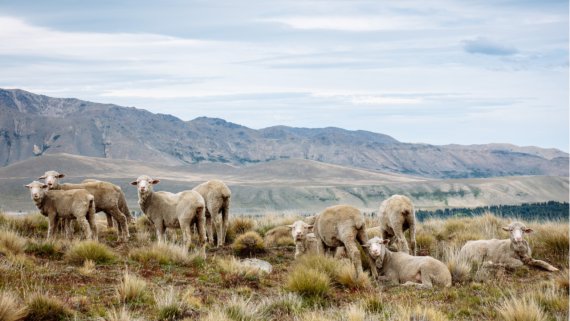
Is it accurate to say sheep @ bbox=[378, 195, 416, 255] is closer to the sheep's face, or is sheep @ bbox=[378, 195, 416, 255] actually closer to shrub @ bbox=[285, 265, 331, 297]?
shrub @ bbox=[285, 265, 331, 297]

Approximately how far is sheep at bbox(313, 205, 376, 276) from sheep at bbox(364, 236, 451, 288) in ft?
1.17

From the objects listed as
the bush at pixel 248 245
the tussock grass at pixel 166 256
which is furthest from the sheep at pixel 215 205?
the tussock grass at pixel 166 256

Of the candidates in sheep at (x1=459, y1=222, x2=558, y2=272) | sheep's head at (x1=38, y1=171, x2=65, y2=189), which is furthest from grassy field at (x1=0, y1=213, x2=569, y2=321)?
sheep's head at (x1=38, y1=171, x2=65, y2=189)

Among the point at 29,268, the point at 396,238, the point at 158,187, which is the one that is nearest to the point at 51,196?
the point at 29,268

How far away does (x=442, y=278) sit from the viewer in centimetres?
1378

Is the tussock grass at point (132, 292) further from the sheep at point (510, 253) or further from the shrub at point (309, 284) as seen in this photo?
the sheep at point (510, 253)

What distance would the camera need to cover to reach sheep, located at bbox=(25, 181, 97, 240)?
16.4 metres

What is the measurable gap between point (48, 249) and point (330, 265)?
674cm

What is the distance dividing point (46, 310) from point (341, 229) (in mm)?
7234

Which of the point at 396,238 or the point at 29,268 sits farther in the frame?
the point at 396,238

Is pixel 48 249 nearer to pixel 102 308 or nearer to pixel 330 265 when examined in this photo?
pixel 102 308

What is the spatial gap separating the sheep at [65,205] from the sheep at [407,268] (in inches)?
293

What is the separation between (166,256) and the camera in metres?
14.6

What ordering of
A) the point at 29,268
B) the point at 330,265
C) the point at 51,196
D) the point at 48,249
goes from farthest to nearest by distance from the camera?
the point at 51,196 < the point at 48,249 < the point at 330,265 < the point at 29,268
